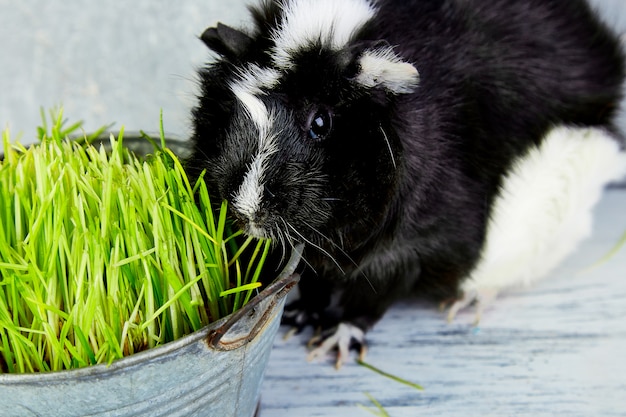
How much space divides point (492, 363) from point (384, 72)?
0.55 metres

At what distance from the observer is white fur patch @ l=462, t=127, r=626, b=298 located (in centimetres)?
107

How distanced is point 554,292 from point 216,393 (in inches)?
29.9

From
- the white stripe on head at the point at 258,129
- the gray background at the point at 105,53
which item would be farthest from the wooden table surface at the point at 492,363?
the gray background at the point at 105,53

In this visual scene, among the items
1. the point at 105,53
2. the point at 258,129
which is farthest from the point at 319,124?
the point at 105,53

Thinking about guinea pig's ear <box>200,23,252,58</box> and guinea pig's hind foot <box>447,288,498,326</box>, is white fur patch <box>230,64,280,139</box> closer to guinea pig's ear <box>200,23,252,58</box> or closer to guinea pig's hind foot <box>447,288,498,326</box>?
guinea pig's ear <box>200,23,252,58</box>

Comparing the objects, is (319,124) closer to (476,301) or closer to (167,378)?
(167,378)

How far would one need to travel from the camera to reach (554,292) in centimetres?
122

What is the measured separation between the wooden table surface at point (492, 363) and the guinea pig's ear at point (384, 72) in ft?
1.61

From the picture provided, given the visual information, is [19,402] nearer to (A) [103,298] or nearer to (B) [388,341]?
(A) [103,298]

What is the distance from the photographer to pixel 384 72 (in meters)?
0.77

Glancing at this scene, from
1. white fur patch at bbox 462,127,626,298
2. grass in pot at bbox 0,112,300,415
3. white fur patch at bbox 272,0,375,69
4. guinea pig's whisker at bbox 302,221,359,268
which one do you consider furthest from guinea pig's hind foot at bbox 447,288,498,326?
white fur patch at bbox 272,0,375,69

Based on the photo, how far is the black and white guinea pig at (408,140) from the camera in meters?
0.77

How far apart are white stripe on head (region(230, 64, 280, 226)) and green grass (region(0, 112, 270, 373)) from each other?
4cm

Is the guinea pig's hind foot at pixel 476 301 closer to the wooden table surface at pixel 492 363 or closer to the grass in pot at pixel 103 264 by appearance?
the wooden table surface at pixel 492 363
